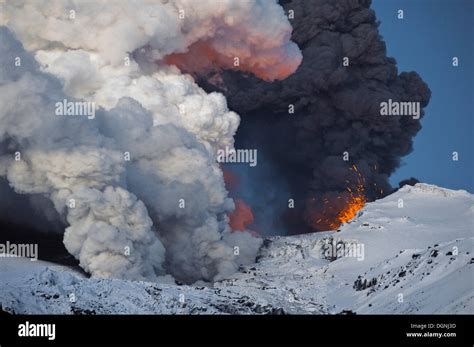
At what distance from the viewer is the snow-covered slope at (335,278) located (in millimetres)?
33656

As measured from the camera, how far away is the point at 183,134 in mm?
55188

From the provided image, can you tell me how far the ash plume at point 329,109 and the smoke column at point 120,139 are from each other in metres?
10.6

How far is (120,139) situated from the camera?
54.2 metres

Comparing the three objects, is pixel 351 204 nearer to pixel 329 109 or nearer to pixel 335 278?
pixel 329 109

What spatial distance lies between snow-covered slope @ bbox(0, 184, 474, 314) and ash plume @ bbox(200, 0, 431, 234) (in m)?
11.2

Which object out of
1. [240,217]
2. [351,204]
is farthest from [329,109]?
[240,217]

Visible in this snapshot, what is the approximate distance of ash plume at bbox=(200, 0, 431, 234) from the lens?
→ 73188mm

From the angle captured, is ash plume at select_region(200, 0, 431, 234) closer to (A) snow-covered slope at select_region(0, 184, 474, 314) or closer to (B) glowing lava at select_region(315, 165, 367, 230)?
(B) glowing lava at select_region(315, 165, 367, 230)

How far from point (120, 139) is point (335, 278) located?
1583 cm

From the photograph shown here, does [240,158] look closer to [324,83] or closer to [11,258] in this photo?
[324,83]

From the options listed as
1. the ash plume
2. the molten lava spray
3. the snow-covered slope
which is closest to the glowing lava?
the ash plume

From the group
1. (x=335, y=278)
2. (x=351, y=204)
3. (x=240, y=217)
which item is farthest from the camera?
(x=351, y=204)

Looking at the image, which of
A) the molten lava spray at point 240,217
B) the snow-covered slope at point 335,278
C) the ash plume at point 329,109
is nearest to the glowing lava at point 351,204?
the ash plume at point 329,109
